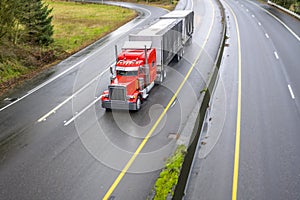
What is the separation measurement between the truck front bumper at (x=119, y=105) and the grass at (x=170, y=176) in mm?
5244

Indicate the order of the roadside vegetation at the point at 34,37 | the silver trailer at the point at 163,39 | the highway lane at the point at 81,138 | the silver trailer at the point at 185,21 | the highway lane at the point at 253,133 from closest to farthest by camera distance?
the highway lane at the point at 253,133, the highway lane at the point at 81,138, the silver trailer at the point at 163,39, the roadside vegetation at the point at 34,37, the silver trailer at the point at 185,21

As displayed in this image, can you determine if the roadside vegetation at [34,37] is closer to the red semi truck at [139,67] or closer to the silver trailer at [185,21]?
the red semi truck at [139,67]

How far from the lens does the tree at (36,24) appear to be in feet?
92.4

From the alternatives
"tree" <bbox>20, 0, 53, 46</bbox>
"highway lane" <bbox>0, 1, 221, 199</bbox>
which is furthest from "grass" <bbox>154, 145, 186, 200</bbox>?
"tree" <bbox>20, 0, 53, 46</bbox>

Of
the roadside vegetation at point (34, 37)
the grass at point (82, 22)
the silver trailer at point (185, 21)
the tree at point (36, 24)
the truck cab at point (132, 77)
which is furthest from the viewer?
the grass at point (82, 22)

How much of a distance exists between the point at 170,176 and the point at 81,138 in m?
6.13

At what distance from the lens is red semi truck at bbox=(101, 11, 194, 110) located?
17641 mm

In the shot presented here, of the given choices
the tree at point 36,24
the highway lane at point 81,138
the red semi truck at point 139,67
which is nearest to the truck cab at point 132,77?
the red semi truck at point 139,67

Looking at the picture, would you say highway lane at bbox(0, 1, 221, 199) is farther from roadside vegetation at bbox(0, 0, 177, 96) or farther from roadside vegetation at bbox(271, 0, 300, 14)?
roadside vegetation at bbox(271, 0, 300, 14)

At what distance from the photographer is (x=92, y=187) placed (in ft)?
39.3

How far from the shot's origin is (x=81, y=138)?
15.5 metres

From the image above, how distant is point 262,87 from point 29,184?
15763mm

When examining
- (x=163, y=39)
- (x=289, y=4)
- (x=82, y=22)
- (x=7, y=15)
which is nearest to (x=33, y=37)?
(x=7, y=15)

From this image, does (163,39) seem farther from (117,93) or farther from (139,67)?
(117,93)
